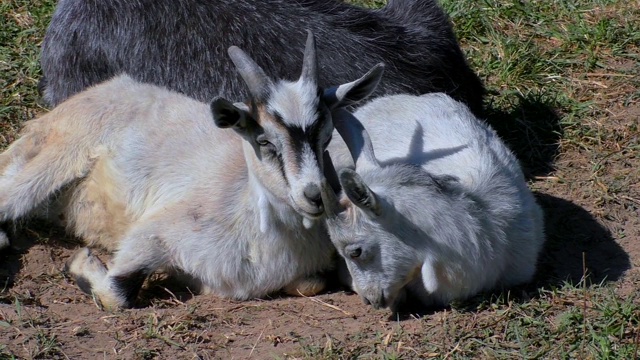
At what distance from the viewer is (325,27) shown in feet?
23.2

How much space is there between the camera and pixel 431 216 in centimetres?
539

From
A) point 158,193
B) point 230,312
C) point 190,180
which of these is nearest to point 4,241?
point 158,193

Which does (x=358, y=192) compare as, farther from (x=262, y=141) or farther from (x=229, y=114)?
(x=229, y=114)

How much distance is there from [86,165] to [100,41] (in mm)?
1233

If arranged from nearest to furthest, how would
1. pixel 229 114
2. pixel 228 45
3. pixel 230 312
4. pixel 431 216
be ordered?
pixel 229 114 < pixel 431 216 < pixel 230 312 < pixel 228 45

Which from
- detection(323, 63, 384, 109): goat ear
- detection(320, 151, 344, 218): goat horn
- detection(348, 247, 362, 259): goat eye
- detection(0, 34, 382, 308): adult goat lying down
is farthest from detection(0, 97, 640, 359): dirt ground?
detection(323, 63, 384, 109): goat ear

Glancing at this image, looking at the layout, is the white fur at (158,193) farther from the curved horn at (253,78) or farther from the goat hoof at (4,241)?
the curved horn at (253,78)

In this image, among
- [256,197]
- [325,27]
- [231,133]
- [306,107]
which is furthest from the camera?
[325,27]

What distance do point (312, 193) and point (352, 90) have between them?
0.68 meters

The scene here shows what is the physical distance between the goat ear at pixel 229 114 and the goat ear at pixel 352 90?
427mm

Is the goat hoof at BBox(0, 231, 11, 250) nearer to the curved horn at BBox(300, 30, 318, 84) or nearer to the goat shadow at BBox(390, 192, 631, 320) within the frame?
the curved horn at BBox(300, 30, 318, 84)

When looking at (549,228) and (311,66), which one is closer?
(311,66)

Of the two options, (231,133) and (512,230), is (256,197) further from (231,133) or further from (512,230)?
(512,230)

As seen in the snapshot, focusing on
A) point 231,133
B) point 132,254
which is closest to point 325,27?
point 231,133
